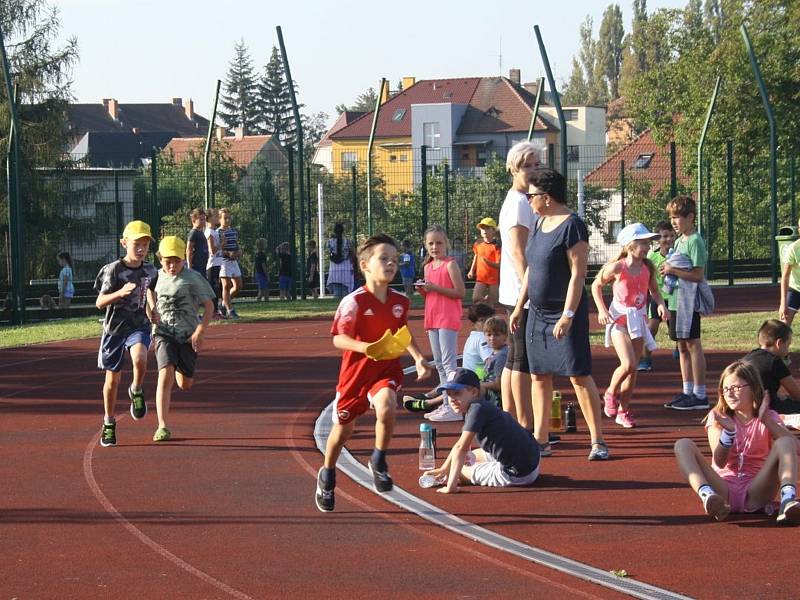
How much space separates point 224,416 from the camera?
12.5 m

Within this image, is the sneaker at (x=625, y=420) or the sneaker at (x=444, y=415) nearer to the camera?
the sneaker at (x=625, y=420)

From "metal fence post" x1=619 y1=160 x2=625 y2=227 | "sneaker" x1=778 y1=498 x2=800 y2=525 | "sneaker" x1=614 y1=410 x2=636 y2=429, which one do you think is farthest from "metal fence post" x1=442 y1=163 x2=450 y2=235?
"sneaker" x1=778 y1=498 x2=800 y2=525

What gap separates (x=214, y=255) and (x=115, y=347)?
1113cm

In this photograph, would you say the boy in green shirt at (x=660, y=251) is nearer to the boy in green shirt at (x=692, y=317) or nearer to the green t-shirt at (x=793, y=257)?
the boy in green shirt at (x=692, y=317)

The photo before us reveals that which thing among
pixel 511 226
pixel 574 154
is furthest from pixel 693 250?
pixel 574 154

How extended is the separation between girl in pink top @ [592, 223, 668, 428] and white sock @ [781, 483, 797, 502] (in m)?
3.54

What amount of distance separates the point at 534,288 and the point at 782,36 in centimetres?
4259

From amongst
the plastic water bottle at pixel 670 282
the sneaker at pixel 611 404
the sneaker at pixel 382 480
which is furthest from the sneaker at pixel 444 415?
the sneaker at pixel 382 480

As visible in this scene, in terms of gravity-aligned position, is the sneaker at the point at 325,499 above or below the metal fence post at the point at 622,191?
Result: below

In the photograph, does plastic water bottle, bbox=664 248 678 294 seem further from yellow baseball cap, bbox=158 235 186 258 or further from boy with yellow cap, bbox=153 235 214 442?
yellow baseball cap, bbox=158 235 186 258

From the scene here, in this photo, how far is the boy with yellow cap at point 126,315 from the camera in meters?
10.8

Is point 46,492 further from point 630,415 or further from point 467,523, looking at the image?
point 630,415

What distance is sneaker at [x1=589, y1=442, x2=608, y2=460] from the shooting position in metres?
9.55

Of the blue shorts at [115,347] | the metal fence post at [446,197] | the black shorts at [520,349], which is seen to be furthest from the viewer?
the metal fence post at [446,197]
